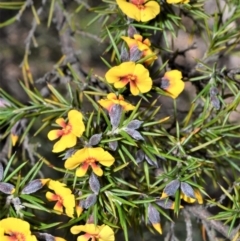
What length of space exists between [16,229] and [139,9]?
0.23 m

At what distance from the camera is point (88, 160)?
18.2 inches

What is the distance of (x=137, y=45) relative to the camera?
0.51 metres

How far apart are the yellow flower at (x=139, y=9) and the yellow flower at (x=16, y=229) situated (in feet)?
0.72

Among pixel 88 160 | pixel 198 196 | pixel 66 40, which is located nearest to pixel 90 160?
pixel 88 160

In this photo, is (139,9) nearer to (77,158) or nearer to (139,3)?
(139,3)

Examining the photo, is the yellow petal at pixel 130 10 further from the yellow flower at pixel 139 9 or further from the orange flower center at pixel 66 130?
the orange flower center at pixel 66 130

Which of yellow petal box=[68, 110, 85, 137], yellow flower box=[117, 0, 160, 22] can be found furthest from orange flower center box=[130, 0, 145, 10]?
yellow petal box=[68, 110, 85, 137]

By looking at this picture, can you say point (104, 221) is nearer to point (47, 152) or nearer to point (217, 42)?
point (217, 42)

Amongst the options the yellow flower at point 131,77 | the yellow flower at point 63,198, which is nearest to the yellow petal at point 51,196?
the yellow flower at point 63,198

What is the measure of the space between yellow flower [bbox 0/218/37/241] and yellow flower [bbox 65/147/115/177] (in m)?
0.06

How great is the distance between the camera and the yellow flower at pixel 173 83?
1.74ft

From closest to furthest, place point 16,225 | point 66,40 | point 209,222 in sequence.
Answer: point 16,225, point 209,222, point 66,40

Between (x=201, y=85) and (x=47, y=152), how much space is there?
66cm

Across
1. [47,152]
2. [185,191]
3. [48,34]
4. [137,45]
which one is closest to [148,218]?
[185,191]
